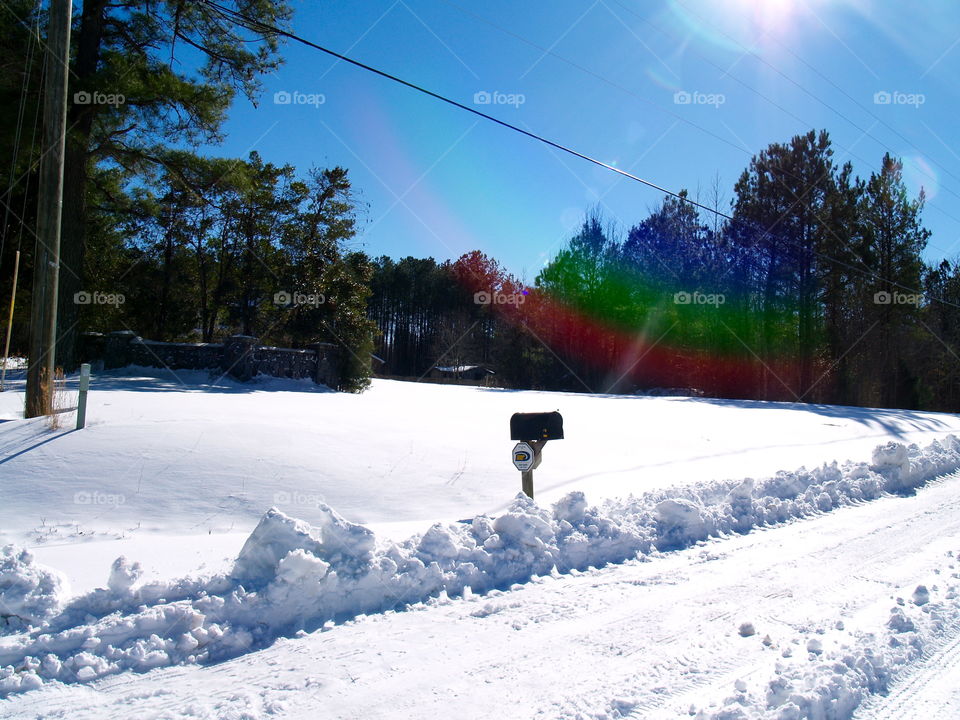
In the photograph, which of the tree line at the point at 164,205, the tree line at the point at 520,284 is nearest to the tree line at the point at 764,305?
the tree line at the point at 520,284

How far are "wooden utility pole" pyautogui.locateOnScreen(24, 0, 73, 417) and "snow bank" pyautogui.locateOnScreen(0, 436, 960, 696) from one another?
486 centimetres

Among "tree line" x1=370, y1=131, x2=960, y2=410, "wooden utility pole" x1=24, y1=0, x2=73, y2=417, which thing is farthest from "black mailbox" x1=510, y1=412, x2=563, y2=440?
"tree line" x1=370, y1=131, x2=960, y2=410

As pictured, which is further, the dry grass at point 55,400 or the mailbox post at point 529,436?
the dry grass at point 55,400

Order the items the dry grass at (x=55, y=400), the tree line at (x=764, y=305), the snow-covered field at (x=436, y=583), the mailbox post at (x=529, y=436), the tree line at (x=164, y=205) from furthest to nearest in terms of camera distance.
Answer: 1. the tree line at (x=764, y=305)
2. the tree line at (x=164, y=205)
3. the dry grass at (x=55, y=400)
4. the mailbox post at (x=529, y=436)
5. the snow-covered field at (x=436, y=583)

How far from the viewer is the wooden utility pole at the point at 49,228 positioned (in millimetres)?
Result: 7684

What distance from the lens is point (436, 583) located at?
429 centimetres

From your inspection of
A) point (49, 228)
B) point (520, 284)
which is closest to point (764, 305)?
point (520, 284)

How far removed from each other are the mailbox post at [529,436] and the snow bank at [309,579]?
49 centimetres

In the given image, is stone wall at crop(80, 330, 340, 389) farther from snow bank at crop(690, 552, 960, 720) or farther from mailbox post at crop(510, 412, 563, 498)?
snow bank at crop(690, 552, 960, 720)

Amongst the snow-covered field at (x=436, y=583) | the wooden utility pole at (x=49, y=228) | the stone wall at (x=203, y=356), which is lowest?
the snow-covered field at (x=436, y=583)

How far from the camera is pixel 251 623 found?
11.7 ft

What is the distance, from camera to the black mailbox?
6133mm

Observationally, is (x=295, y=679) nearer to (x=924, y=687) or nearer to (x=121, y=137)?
(x=924, y=687)

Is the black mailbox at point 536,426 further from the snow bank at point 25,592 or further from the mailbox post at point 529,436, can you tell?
the snow bank at point 25,592
